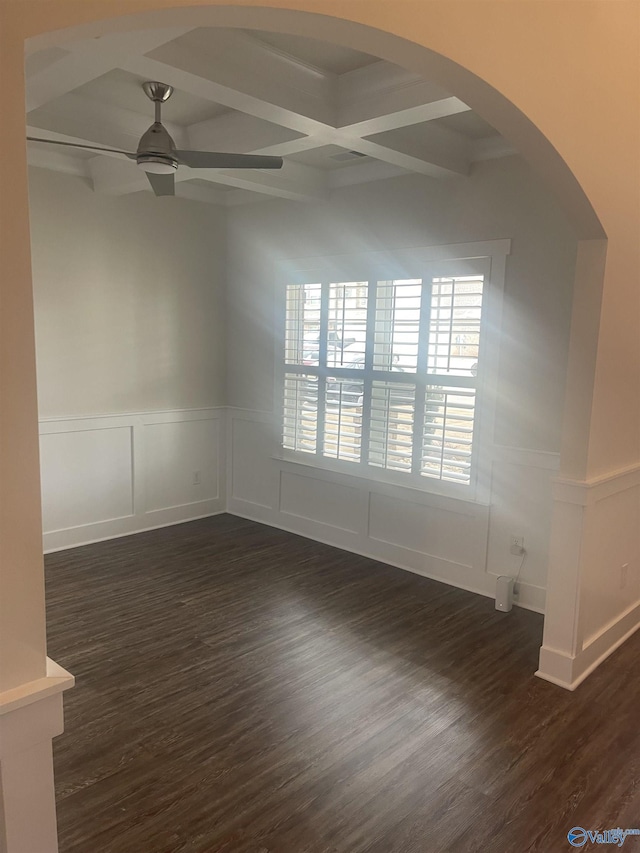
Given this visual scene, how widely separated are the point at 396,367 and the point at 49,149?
2.85 meters

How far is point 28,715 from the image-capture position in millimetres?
1232

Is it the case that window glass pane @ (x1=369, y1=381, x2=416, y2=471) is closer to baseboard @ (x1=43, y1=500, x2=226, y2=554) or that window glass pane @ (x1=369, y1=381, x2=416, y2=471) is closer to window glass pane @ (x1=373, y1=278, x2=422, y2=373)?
window glass pane @ (x1=373, y1=278, x2=422, y2=373)

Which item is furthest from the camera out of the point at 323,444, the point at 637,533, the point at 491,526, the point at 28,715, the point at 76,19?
the point at 323,444

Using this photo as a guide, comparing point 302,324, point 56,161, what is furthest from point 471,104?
point 56,161

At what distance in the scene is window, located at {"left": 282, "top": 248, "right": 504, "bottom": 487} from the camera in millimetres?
4039

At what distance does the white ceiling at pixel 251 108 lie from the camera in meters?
2.54

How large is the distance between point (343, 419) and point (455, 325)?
1209 mm

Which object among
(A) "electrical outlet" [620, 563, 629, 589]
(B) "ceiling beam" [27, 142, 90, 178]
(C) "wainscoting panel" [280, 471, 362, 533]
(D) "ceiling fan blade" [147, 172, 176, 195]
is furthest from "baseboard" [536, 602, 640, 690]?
(B) "ceiling beam" [27, 142, 90, 178]

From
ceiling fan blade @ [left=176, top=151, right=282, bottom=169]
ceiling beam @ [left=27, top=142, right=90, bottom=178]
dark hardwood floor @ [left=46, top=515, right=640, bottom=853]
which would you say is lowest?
dark hardwood floor @ [left=46, top=515, right=640, bottom=853]

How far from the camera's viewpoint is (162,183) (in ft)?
10.3

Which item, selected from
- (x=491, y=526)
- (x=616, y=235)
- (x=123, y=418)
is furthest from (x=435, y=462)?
(x=123, y=418)

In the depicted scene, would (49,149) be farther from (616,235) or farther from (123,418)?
(616,235)

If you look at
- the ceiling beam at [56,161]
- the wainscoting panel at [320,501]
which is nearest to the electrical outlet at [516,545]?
the wainscoting panel at [320,501]

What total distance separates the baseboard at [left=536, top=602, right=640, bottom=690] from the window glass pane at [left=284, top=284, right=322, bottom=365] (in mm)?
2784
